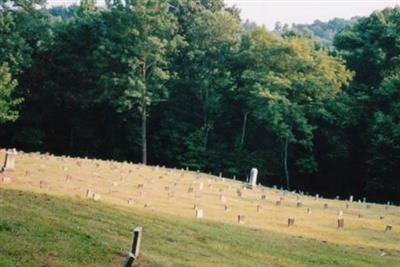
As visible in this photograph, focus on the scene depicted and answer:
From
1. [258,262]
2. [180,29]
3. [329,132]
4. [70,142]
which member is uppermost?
[180,29]

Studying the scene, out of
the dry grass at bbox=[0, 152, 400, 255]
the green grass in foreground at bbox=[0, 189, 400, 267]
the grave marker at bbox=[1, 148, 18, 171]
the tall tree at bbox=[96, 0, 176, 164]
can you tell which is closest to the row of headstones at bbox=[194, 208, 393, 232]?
the dry grass at bbox=[0, 152, 400, 255]

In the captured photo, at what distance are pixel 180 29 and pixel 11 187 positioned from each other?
4487 cm

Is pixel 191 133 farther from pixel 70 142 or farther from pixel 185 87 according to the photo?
pixel 70 142

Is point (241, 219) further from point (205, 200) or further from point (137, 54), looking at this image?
point (137, 54)

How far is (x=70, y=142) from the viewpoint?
63.0 meters

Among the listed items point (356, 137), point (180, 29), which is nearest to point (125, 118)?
point (180, 29)

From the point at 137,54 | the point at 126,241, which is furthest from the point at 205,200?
the point at 137,54

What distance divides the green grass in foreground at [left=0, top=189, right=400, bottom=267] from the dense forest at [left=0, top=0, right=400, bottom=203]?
33.0m

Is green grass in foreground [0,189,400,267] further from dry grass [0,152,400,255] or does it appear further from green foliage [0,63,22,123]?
green foliage [0,63,22,123]

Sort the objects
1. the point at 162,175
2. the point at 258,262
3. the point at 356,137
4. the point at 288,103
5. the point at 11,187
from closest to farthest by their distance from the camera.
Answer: the point at 258,262
the point at 11,187
the point at 162,175
the point at 288,103
the point at 356,137

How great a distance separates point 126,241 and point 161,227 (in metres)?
2.70

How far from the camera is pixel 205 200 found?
96.0 feet

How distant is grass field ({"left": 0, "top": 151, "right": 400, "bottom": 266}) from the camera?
14.5 meters

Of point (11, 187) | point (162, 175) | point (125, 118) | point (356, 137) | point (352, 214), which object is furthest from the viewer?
point (125, 118)
